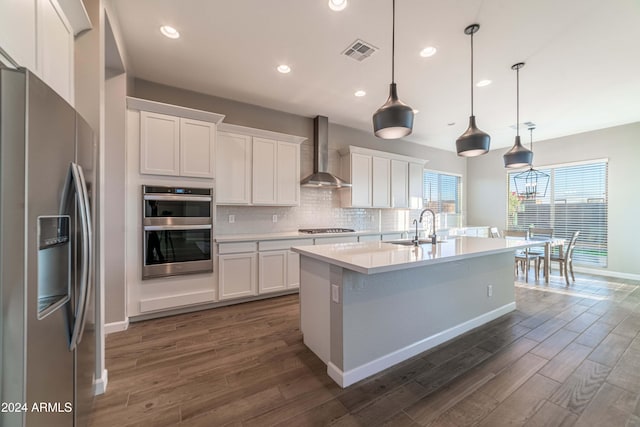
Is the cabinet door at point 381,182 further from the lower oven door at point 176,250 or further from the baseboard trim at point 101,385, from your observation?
the baseboard trim at point 101,385

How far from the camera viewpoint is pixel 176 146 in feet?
10.1

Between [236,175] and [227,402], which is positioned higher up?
[236,175]

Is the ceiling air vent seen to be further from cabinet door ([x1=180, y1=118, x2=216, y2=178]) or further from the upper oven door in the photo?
the upper oven door

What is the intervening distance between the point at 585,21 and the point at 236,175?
406cm

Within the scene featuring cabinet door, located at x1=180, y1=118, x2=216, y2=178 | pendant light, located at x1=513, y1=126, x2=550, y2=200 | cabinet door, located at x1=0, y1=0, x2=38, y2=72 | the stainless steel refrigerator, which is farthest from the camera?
pendant light, located at x1=513, y1=126, x2=550, y2=200

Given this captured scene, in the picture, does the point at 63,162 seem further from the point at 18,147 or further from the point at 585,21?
the point at 585,21

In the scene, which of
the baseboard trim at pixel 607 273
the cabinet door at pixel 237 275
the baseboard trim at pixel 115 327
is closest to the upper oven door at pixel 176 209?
the cabinet door at pixel 237 275

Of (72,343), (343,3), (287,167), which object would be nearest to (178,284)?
(72,343)

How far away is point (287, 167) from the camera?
4.07 meters

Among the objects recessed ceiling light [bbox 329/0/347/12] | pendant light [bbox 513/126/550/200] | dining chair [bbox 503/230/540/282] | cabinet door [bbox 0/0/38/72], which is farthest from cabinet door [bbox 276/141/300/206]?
pendant light [bbox 513/126/550/200]

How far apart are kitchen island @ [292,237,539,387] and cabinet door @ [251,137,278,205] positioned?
1.77 meters

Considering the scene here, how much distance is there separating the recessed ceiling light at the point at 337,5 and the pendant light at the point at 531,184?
5900mm

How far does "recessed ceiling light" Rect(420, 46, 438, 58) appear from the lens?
264cm

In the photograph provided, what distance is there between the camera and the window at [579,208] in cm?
516
